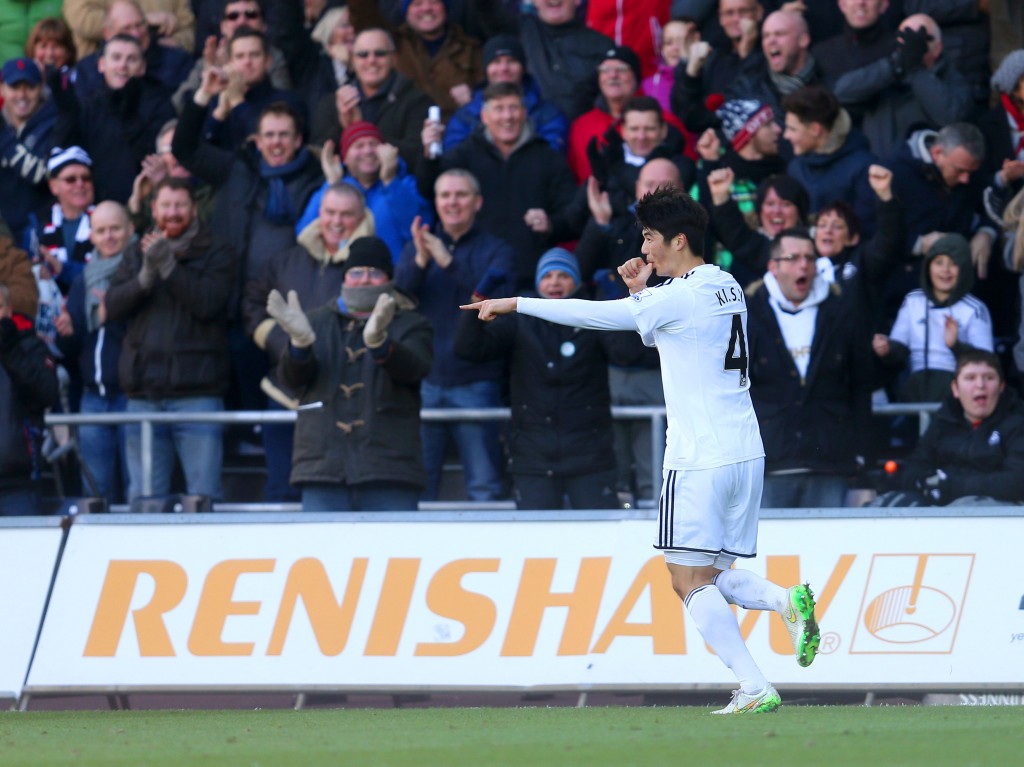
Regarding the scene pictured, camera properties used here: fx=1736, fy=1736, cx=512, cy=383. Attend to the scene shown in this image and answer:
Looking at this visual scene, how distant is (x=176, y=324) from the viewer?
39.7 ft

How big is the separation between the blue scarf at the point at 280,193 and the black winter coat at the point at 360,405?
2012 millimetres

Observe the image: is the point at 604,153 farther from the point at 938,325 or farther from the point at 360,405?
the point at 360,405

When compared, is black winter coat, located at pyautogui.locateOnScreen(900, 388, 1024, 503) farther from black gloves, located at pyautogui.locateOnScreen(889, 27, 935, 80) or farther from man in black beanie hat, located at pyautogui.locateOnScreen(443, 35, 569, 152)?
man in black beanie hat, located at pyautogui.locateOnScreen(443, 35, 569, 152)

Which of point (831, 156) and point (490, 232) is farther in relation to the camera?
point (490, 232)

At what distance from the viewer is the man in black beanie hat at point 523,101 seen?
516 inches

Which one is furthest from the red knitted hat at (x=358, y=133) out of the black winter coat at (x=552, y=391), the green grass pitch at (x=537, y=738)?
the green grass pitch at (x=537, y=738)

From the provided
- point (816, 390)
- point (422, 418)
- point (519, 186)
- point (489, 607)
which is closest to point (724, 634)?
point (489, 607)

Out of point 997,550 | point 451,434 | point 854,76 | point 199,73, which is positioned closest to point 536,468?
point 451,434

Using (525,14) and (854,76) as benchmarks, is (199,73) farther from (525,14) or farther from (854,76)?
(854,76)

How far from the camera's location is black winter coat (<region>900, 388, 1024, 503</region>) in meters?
10.6

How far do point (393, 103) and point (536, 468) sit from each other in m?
3.69

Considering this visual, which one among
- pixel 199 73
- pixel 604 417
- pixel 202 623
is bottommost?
pixel 202 623

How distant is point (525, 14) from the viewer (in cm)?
1405

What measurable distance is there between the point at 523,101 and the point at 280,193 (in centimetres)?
194
